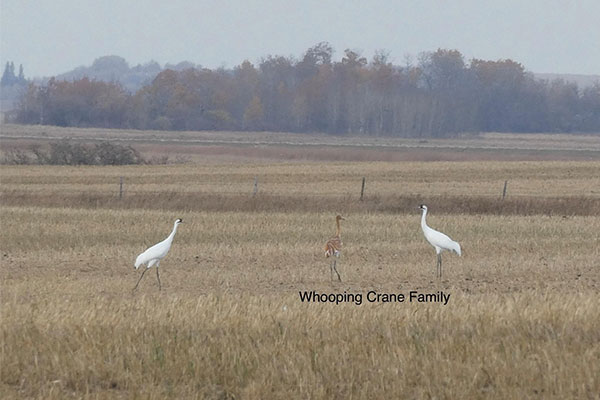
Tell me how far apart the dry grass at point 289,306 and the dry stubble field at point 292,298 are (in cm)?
3

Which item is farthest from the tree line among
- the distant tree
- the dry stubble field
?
the dry stubble field

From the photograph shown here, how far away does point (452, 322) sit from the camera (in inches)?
434

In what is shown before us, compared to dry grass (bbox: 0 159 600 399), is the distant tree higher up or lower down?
lower down

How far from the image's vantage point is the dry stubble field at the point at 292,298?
9.52 m

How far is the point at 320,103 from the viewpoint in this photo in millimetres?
123500

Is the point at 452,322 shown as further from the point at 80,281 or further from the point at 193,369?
the point at 80,281

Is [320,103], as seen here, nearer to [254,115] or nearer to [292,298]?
[254,115]

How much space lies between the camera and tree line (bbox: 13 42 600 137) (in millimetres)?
120062

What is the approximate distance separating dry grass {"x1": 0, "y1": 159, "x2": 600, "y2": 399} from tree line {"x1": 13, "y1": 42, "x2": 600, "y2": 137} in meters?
88.0

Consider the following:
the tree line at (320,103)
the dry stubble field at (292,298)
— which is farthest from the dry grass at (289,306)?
the tree line at (320,103)

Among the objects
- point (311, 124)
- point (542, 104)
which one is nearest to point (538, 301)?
point (311, 124)

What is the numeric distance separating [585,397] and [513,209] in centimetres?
2230

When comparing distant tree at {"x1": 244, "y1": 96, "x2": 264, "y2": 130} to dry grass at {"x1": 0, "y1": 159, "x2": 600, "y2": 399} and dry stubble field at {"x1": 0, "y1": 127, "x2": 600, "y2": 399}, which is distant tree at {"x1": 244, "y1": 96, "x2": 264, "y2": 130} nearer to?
dry stubble field at {"x1": 0, "y1": 127, "x2": 600, "y2": 399}

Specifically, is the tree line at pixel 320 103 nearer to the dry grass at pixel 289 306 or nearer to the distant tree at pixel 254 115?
the distant tree at pixel 254 115
